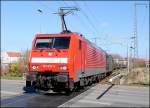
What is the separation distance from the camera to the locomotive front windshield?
1922 cm

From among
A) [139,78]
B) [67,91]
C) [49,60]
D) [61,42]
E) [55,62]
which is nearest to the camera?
[55,62]

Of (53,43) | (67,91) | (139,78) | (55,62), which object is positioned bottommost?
(67,91)

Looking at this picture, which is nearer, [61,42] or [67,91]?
[61,42]

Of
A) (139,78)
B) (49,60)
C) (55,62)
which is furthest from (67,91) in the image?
(139,78)

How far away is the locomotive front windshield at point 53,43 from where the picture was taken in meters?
19.2

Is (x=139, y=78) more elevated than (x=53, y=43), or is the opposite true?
(x=53, y=43)

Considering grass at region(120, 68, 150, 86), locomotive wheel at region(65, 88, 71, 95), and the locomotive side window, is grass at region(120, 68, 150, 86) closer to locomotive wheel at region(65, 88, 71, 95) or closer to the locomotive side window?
locomotive wheel at region(65, 88, 71, 95)

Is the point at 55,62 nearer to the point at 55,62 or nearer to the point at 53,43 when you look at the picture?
the point at 55,62

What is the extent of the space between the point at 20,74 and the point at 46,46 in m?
29.8

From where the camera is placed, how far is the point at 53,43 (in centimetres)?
1939

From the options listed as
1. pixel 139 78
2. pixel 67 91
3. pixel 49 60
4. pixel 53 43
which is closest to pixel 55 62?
pixel 49 60

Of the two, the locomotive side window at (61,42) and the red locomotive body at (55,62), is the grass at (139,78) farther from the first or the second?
the locomotive side window at (61,42)

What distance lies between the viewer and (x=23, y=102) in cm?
1523

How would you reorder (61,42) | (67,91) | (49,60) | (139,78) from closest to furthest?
(49,60), (61,42), (67,91), (139,78)
